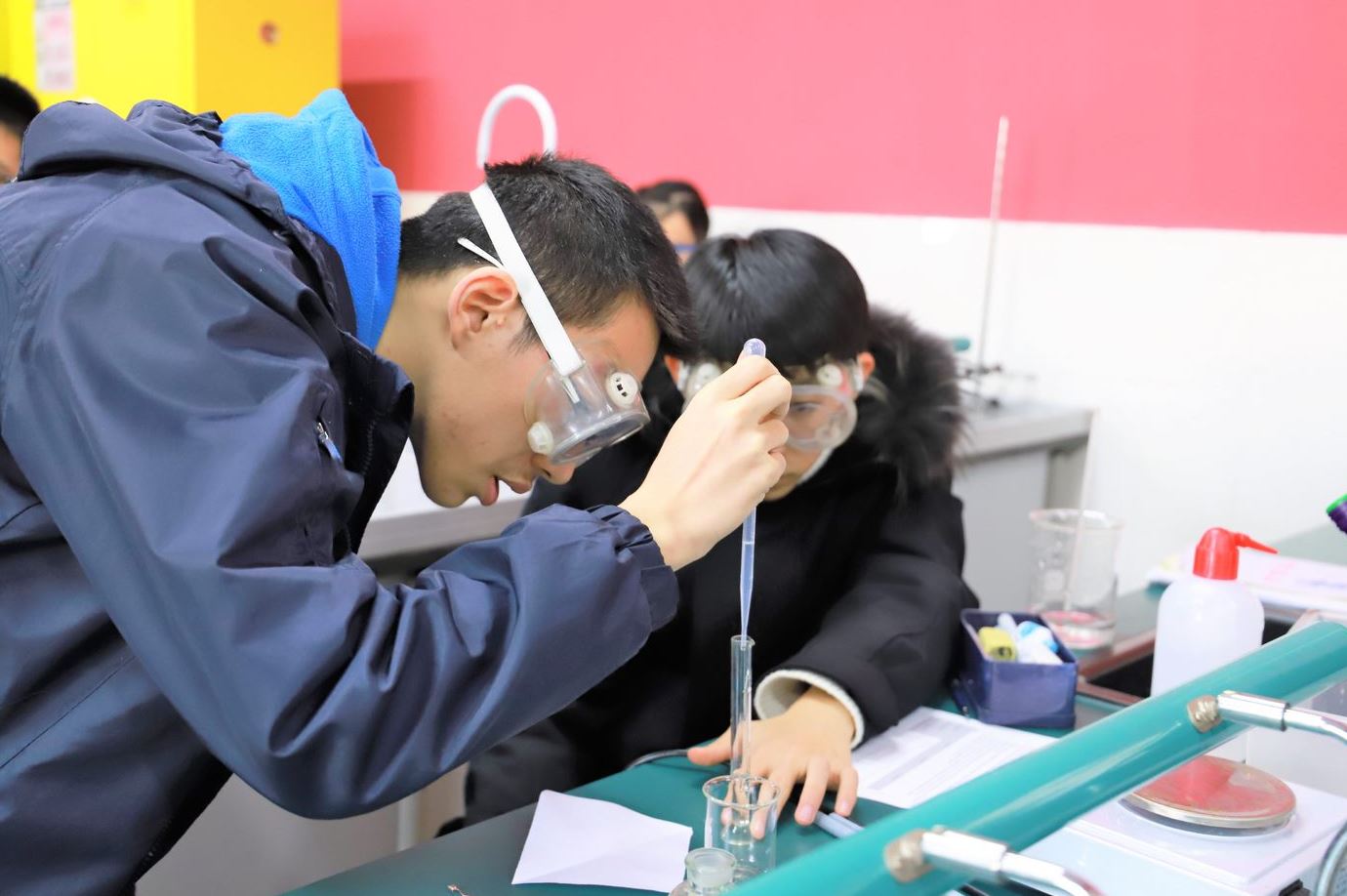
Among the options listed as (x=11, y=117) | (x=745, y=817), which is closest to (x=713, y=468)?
(x=745, y=817)

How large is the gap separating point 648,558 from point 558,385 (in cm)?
21

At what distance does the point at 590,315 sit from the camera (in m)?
1.05

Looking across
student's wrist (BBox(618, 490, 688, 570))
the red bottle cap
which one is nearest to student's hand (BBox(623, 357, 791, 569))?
student's wrist (BBox(618, 490, 688, 570))

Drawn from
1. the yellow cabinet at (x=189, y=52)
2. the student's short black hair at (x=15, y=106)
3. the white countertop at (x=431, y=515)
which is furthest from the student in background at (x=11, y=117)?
the white countertop at (x=431, y=515)

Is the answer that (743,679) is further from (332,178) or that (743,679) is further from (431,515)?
(431,515)

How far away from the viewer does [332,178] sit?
0.96m

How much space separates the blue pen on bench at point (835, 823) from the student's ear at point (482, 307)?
1.67ft

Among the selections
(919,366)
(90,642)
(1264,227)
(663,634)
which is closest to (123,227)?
(90,642)

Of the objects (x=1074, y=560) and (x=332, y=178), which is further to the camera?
(x=1074, y=560)

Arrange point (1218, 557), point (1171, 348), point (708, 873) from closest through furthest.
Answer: point (708, 873), point (1218, 557), point (1171, 348)

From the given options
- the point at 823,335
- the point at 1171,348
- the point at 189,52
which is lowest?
the point at 1171,348

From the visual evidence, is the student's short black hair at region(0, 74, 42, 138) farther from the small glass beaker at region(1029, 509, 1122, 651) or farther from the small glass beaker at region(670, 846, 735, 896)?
the small glass beaker at region(670, 846, 735, 896)

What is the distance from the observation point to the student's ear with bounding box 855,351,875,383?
154 cm

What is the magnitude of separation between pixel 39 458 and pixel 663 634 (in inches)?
36.6
